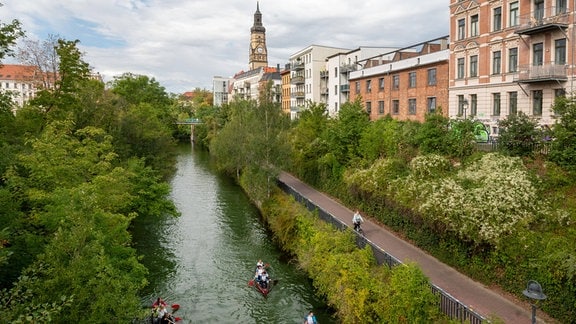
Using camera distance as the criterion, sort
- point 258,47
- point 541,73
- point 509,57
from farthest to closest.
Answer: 1. point 258,47
2. point 509,57
3. point 541,73

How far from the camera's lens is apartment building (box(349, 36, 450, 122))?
3319cm

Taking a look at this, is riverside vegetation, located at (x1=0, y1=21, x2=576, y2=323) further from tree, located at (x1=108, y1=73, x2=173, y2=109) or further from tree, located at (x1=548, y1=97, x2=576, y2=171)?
tree, located at (x1=108, y1=73, x2=173, y2=109)

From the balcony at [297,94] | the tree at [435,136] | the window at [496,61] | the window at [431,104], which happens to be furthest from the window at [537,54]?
the balcony at [297,94]

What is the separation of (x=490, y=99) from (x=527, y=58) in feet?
12.8

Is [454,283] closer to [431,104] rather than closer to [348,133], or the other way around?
[348,133]

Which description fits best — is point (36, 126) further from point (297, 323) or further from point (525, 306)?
point (525, 306)

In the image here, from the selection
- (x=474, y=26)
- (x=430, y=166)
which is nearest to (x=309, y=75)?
(x=474, y=26)

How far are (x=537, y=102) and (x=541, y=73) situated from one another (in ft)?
6.63

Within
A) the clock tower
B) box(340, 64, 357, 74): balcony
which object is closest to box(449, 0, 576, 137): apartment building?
box(340, 64, 357, 74): balcony

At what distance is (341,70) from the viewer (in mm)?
51188

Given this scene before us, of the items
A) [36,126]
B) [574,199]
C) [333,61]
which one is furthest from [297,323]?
[333,61]

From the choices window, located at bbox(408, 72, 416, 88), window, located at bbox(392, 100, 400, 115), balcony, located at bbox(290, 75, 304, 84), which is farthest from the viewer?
balcony, located at bbox(290, 75, 304, 84)

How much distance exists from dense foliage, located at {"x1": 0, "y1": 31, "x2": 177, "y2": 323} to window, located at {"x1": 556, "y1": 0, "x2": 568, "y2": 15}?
2461 cm

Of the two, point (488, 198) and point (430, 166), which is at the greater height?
point (430, 166)
